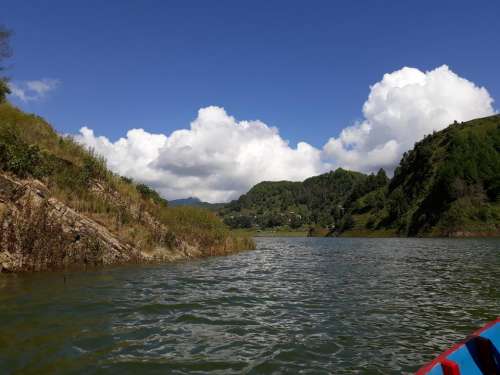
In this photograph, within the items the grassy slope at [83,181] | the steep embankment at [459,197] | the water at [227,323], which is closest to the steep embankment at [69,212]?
the grassy slope at [83,181]

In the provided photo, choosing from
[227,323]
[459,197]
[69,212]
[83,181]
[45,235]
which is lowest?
[227,323]

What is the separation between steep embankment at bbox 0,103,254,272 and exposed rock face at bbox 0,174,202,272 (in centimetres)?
5

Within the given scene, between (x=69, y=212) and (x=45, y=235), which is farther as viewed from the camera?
(x=69, y=212)

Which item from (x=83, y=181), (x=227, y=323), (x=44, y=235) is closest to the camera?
(x=227, y=323)

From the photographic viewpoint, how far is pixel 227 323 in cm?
1217

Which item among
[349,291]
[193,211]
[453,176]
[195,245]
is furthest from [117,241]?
[453,176]

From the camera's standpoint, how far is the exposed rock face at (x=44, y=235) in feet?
66.6

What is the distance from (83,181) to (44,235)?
21.6 feet

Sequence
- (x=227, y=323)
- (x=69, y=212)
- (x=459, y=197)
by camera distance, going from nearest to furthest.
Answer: (x=227, y=323) → (x=69, y=212) → (x=459, y=197)

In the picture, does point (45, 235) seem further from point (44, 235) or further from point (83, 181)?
point (83, 181)

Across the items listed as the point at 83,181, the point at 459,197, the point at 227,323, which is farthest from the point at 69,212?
the point at 459,197

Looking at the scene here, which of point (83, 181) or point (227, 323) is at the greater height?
point (83, 181)

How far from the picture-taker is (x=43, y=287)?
1639 centimetres

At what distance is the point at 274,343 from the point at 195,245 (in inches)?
960
